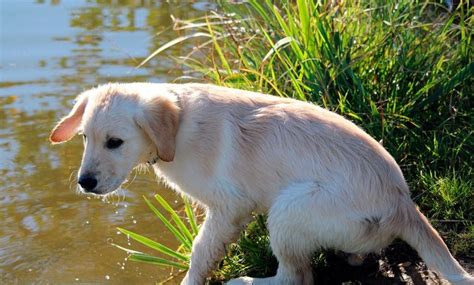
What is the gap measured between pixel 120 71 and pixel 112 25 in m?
1.62

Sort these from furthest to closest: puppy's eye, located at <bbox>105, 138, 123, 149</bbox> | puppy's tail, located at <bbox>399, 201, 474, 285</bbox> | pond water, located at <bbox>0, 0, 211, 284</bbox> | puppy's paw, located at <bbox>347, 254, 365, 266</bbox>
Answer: pond water, located at <bbox>0, 0, 211, 284</bbox> → puppy's paw, located at <bbox>347, 254, 365, 266</bbox> → puppy's eye, located at <bbox>105, 138, 123, 149</bbox> → puppy's tail, located at <bbox>399, 201, 474, 285</bbox>

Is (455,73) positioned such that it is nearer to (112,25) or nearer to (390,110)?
(390,110)

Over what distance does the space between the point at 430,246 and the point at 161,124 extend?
139 cm

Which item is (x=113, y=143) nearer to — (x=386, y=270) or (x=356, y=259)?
(x=356, y=259)

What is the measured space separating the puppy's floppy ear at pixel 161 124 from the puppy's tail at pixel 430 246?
1149 millimetres

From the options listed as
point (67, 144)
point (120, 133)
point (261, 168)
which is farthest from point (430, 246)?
point (67, 144)

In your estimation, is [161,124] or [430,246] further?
[161,124]

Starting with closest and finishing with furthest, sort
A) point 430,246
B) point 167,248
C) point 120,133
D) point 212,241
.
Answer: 1. point 430,246
2. point 120,133
3. point 212,241
4. point 167,248

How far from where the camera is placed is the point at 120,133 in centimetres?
398

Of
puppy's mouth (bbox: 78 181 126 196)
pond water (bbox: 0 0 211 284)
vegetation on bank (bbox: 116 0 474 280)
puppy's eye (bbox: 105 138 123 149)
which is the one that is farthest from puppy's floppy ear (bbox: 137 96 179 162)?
pond water (bbox: 0 0 211 284)

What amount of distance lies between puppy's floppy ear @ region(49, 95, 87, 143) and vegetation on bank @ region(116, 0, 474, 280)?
95 centimetres

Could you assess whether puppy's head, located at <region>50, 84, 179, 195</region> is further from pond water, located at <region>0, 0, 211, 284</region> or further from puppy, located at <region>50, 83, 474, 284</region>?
pond water, located at <region>0, 0, 211, 284</region>

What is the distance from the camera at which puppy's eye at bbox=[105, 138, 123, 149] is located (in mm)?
4000

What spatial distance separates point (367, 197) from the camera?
3.90 metres
